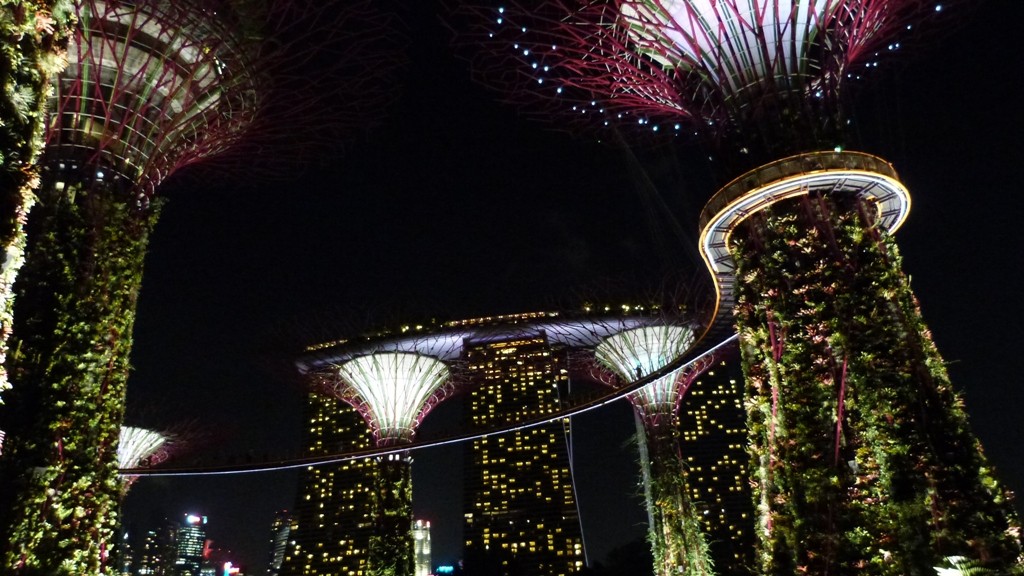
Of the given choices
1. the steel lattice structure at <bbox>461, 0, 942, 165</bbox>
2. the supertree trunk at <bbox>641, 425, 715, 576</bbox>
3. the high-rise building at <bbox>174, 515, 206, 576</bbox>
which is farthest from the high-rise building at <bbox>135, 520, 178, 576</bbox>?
the steel lattice structure at <bbox>461, 0, 942, 165</bbox>

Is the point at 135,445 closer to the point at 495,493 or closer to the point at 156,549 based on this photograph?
the point at 495,493

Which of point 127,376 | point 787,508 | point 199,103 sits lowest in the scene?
point 787,508

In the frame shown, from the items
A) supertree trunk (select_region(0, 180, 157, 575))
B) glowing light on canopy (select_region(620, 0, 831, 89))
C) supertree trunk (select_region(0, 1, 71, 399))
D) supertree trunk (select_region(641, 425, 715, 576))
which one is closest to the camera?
supertree trunk (select_region(0, 1, 71, 399))

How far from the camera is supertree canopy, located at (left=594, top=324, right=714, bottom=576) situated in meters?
19.8

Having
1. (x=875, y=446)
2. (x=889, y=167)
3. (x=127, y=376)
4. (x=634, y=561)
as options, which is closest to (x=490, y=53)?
(x=889, y=167)

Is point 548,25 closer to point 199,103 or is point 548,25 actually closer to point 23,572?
point 199,103

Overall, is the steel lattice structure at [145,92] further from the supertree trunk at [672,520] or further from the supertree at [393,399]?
the supertree trunk at [672,520]

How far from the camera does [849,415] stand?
9.42 metres

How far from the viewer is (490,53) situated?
495 inches

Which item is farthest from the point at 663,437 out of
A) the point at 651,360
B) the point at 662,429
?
the point at 651,360

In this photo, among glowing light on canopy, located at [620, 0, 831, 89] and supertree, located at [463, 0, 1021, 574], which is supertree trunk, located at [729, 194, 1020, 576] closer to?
supertree, located at [463, 0, 1021, 574]

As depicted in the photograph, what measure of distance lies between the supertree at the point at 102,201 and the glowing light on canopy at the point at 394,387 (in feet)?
38.4

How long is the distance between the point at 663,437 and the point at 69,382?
681 inches

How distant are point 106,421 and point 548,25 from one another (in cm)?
911
